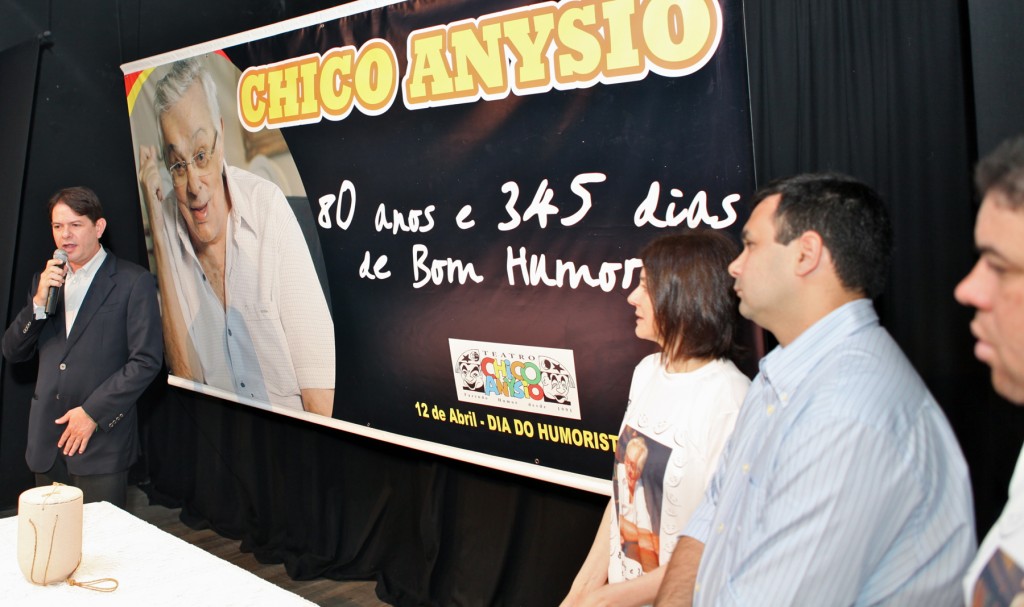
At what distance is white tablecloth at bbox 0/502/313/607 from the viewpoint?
5.04ft

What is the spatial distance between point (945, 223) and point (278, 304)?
2.56 meters

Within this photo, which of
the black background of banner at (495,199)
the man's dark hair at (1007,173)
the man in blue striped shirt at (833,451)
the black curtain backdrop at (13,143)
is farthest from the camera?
the black curtain backdrop at (13,143)

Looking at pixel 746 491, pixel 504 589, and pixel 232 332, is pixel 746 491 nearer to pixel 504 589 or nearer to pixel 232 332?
pixel 504 589

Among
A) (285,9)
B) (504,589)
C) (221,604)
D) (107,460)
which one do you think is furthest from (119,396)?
(285,9)

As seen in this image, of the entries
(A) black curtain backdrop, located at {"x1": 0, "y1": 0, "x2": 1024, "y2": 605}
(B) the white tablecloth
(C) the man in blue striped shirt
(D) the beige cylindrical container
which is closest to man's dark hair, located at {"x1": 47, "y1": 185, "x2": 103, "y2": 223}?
(A) black curtain backdrop, located at {"x1": 0, "y1": 0, "x2": 1024, "y2": 605}

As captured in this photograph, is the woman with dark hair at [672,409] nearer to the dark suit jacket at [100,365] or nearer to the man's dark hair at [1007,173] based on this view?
the man's dark hair at [1007,173]

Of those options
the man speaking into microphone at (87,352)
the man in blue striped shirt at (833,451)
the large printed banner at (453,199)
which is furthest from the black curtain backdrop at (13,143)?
the man in blue striped shirt at (833,451)

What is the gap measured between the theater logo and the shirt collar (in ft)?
4.01

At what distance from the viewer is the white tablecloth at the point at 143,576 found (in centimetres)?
154

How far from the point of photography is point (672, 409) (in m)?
1.68

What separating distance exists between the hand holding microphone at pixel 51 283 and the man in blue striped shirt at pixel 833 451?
8.91 feet

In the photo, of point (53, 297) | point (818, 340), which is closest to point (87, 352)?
point (53, 297)

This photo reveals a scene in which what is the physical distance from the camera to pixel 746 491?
124cm

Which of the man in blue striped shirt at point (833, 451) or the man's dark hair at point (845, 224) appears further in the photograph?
the man's dark hair at point (845, 224)
